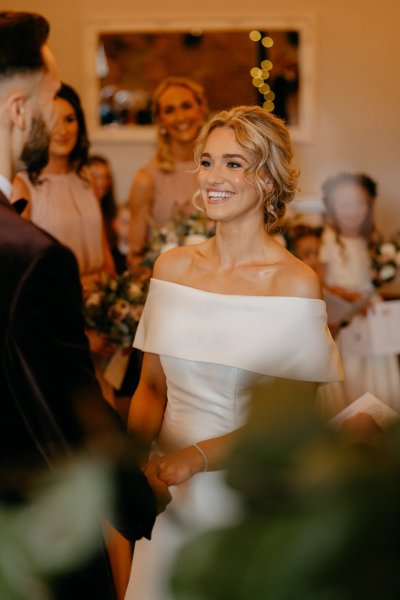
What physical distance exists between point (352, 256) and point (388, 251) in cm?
23

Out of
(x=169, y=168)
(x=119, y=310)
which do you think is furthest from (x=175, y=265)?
(x=169, y=168)

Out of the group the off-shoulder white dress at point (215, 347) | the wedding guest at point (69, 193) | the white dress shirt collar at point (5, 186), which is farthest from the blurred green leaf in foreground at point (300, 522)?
the wedding guest at point (69, 193)

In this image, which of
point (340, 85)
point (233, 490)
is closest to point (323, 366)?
point (233, 490)

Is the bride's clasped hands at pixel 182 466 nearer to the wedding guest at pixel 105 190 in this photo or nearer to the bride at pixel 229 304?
the bride at pixel 229 304

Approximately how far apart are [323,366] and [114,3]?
532 centimetres

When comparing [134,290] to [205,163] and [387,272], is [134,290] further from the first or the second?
[387,272]

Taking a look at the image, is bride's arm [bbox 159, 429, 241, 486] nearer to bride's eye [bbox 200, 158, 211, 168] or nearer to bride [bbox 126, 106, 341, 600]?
bride [bbox 126, 106, 341, 600]

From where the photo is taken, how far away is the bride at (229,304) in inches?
94.2

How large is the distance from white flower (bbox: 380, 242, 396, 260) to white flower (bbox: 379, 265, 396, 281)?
0.06 m

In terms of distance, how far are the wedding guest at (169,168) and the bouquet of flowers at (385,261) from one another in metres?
1.15

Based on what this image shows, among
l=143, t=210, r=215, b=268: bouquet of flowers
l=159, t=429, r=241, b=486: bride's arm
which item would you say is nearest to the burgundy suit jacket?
l=159, t=429, r=241, b=486: bride's arm

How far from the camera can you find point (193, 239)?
3.80 m

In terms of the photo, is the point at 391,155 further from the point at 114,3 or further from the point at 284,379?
the point at 284,379

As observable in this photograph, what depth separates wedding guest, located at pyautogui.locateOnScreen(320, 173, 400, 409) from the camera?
15.8 ft
